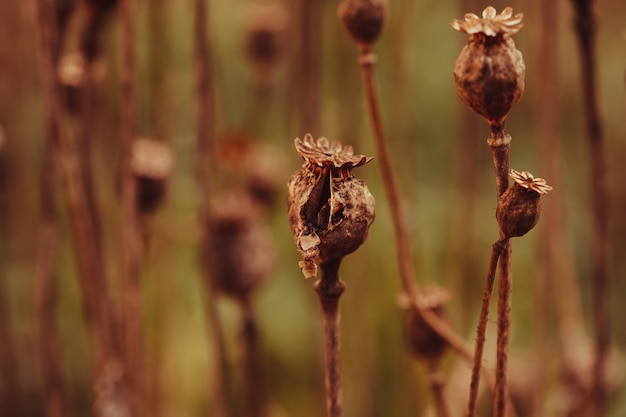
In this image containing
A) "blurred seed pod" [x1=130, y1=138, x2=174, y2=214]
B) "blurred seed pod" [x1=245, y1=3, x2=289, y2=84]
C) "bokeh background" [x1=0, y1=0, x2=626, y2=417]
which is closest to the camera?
"blurred seed pod" [x1=130, y1=138, x2=174, y2=214]

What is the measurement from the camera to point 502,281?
28 cm

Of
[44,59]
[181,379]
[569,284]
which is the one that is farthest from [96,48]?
[181,379]

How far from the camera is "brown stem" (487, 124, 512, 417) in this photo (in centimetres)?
27

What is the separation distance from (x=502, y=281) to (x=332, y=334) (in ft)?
0.21

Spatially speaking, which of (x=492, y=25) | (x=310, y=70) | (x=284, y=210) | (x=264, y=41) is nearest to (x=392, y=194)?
(x=492, y=25)

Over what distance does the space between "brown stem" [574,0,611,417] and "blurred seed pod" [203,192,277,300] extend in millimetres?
A: 242

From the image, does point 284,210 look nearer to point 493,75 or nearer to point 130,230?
point 130,230

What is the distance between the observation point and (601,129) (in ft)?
1.51

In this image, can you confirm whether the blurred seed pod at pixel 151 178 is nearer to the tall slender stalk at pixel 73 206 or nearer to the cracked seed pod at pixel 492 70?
the tall slender stalk at pixel 73 206

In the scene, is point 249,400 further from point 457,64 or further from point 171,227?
point 457,64

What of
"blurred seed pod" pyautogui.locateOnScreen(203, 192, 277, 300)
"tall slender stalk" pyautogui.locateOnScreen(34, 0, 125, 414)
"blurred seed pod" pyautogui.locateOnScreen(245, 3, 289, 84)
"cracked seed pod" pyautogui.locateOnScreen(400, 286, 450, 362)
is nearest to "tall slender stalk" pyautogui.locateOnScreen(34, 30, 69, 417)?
"tall slender stalk" pyautogui.locateOnScreen(34, 0, 125, 414)

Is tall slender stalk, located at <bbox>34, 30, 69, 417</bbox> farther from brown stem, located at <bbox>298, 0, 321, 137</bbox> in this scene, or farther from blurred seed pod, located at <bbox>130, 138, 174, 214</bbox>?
brown stem, located at <bbox>298, 0, 321, 137</bbox>

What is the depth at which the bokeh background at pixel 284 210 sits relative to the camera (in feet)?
2.37

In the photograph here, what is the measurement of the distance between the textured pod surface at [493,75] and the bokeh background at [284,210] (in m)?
0.22
